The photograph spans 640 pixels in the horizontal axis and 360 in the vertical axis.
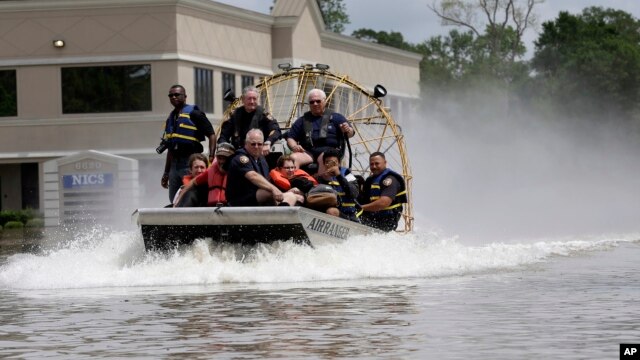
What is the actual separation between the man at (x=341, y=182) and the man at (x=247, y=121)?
114 cm

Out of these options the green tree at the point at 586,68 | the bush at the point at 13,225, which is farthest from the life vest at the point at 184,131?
the green tree at the point at 586,68

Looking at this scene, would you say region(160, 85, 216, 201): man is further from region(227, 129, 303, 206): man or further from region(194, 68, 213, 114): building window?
region(194, 68, 213, 114): building window

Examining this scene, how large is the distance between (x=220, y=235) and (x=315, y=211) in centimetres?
111

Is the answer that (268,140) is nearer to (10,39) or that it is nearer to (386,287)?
(386,287)

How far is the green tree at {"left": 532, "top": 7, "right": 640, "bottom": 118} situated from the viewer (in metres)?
92.9

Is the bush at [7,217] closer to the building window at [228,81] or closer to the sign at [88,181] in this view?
the sign at [88,181]

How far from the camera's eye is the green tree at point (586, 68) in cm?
9288

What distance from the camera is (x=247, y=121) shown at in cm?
2125

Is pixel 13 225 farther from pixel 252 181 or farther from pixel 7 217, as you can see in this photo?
pixel 252 181

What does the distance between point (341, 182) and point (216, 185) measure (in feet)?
5.52

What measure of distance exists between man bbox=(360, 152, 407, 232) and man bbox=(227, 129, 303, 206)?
2126 millimetres

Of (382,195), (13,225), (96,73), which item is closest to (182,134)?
(382,195)

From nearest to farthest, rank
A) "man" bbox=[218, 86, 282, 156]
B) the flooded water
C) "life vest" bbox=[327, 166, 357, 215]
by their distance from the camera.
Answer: the flooded water → "life vest" bbox=[327, 166, 357, 215] → "man" bbox=[218, 86, 282, 156]

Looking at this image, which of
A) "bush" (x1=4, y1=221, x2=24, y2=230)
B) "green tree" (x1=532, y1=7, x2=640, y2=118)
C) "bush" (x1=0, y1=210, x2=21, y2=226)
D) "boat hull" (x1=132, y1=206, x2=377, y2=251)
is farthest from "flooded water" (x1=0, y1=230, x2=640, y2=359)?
"green tree" (x1=532, y1=7, x2=640, y2=118)
